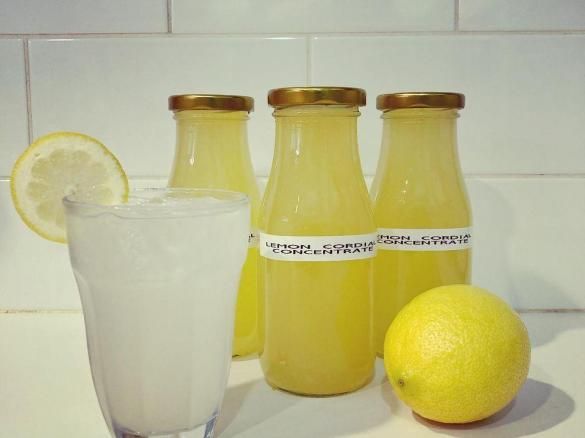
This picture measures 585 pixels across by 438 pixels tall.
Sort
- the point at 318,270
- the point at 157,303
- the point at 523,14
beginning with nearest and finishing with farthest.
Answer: the point at 157,303 → the point at 318,270 → the point at 523,14

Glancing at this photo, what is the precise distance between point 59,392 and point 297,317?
24cm

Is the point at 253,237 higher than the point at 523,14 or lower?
lower

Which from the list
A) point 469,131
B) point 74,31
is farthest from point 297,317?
point 74,31

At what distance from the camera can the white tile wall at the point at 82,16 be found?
30.2 inches

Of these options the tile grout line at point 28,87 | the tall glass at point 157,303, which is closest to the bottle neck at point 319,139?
the tall glass at point 157,303

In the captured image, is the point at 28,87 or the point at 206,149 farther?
the point at 28,87

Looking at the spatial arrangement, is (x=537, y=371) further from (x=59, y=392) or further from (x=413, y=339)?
(x=59, y=392)

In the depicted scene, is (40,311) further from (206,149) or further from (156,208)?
(156,208)

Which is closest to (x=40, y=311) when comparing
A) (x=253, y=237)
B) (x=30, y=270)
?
(x=30, y=270)

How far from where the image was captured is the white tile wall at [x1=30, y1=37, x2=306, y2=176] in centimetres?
77

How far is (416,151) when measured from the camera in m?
0.61

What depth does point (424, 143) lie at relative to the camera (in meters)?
0.60

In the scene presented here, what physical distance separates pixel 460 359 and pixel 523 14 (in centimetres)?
51

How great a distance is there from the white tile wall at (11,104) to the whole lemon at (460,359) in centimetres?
59
